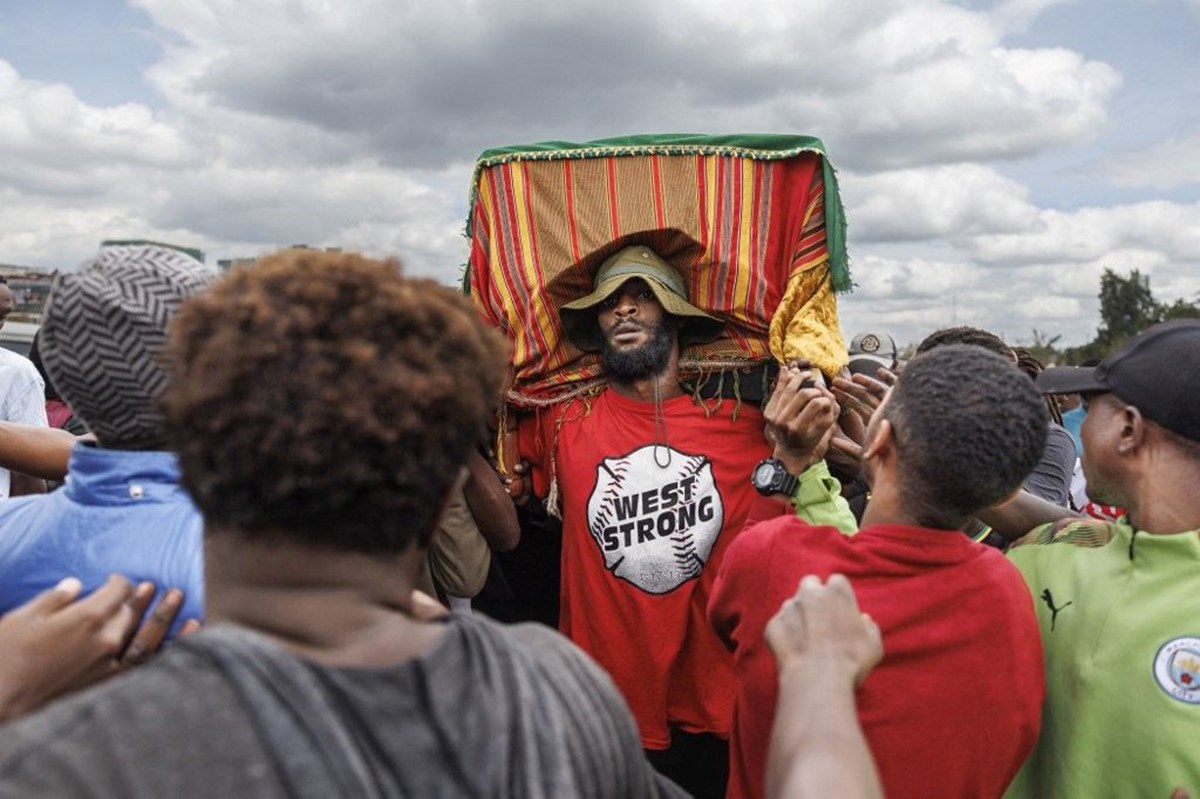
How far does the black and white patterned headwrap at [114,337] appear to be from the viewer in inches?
52.7

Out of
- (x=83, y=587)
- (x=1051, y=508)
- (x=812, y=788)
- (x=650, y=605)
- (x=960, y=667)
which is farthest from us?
(x=650, y=605)

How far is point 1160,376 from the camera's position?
6.26 feet

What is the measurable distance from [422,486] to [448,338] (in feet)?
0.56

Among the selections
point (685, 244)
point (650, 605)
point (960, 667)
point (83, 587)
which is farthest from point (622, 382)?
point (83, 587)

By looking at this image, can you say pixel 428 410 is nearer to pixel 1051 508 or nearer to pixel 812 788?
pixel 812 788

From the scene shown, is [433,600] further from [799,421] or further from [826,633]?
[799,421]

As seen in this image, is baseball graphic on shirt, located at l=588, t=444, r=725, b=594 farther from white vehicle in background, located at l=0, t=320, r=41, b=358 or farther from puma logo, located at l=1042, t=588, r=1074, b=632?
white vehicle in background, located at l=0, t=320, r=41, b=358

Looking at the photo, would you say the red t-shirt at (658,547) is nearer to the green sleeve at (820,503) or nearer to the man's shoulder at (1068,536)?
the green sleeve at (820,503)

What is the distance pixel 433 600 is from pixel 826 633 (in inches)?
A: 29.5

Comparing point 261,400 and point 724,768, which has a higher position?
point 261,400

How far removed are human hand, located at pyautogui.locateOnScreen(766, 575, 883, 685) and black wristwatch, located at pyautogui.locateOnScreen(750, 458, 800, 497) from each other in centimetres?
88

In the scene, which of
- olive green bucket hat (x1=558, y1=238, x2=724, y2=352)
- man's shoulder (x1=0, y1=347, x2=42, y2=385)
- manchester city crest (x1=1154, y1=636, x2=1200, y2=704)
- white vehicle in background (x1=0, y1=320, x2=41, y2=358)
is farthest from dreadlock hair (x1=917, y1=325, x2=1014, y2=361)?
white vehicle in background (x1=0, y1=320, x2=41, y2=358)

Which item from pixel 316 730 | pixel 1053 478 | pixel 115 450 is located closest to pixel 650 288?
pixel 1053 478

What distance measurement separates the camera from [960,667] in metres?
1.67
